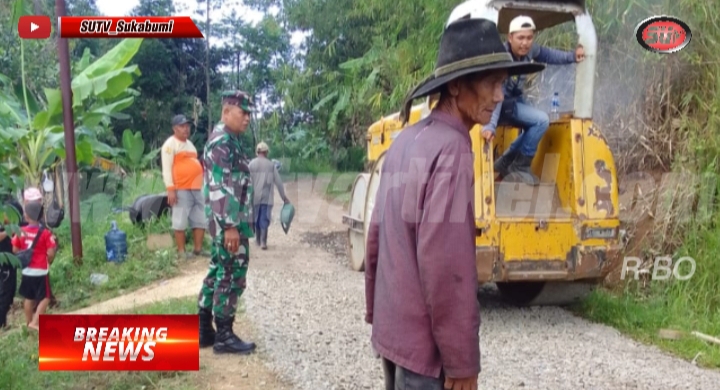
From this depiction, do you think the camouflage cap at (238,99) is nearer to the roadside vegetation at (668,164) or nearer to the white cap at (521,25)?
the white cap at (521,25)

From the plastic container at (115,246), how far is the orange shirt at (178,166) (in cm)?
94

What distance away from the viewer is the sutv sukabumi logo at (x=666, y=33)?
6383 millimetres

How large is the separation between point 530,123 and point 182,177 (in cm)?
462

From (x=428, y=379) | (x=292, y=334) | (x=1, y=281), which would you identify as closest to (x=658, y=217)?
(x=292, y=334)

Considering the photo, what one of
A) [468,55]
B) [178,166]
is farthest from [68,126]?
[468,55]

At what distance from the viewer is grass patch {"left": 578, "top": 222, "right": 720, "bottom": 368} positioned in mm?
5051

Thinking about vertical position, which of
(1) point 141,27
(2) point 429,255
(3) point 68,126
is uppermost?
(1) point 141,27

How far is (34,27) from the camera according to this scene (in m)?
6.47

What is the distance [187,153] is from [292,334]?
3.91 m

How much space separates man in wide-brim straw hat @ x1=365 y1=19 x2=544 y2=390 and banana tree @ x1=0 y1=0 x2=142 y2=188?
637 centimetres

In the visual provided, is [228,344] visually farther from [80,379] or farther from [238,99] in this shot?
[238,99]

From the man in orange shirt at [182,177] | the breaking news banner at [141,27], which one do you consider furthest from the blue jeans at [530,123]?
the man in orange shirt at [182,177]

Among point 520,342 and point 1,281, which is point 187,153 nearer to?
point 1,281

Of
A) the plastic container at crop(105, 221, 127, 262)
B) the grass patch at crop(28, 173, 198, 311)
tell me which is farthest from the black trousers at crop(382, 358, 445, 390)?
the plastic container at crop(105, 221, 127, 262)
